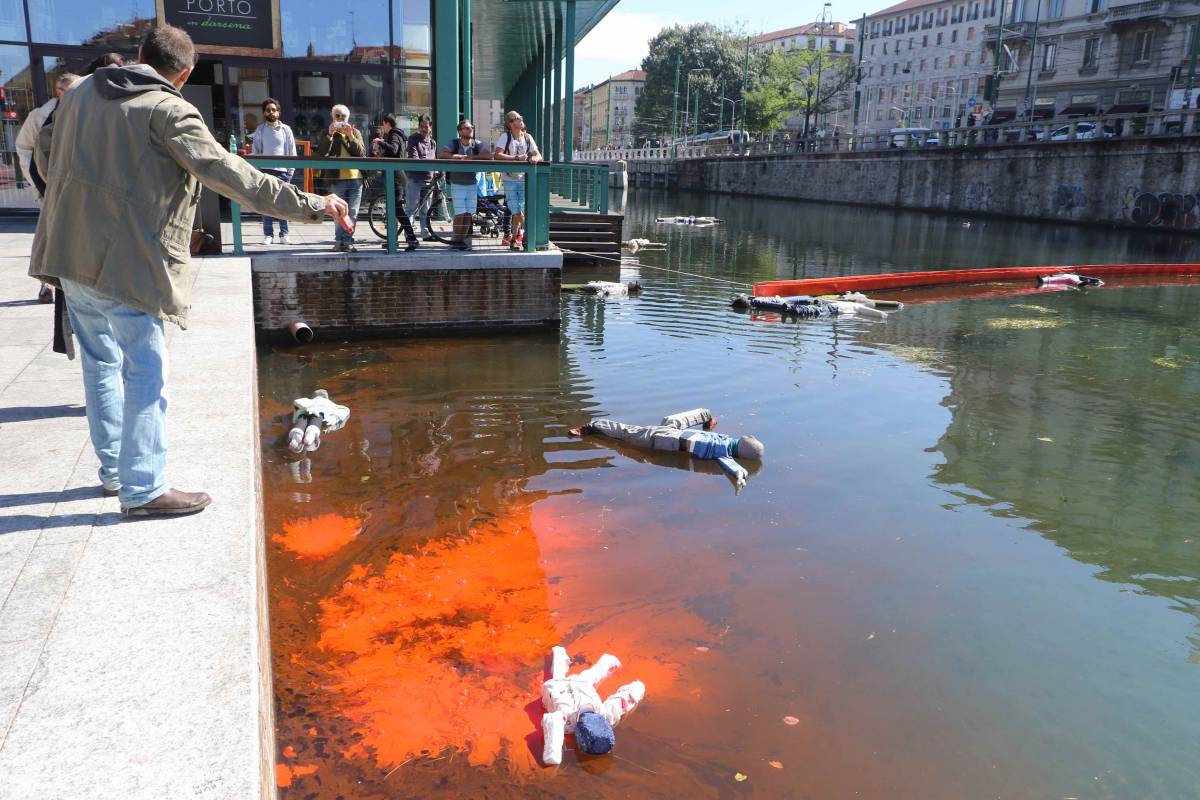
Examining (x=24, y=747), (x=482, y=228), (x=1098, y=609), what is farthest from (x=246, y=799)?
(x=482, y=228)

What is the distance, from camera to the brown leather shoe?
3.40m

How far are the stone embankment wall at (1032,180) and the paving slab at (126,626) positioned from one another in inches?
1366

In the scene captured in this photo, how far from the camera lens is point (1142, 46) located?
52.9 metres

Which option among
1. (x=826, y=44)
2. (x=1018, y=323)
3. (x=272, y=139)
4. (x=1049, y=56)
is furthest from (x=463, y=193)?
(x=826, y=44)

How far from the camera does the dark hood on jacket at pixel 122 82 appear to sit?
3.09 metres

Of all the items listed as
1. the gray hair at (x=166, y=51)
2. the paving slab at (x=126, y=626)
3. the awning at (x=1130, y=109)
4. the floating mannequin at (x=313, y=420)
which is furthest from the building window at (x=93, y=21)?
the awning at (x=1130, y=109)

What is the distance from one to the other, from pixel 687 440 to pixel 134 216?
4498 millimetres

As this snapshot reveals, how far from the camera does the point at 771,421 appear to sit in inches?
312

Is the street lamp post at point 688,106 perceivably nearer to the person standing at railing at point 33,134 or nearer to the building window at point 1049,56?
the building window at point 1049,56

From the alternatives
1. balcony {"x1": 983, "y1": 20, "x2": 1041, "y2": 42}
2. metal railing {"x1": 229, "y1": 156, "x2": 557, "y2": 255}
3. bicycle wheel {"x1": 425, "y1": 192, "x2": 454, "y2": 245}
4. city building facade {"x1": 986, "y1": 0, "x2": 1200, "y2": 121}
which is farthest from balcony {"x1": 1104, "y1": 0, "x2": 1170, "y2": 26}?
metal railing {"x1": 229, "y1": 156, "x2": 557, "y2": 255}

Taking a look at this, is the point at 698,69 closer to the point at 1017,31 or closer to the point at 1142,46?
the point at 1017,31

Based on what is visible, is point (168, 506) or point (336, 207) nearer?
point (168, 506)

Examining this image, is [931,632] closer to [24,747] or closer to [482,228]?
[24,747]

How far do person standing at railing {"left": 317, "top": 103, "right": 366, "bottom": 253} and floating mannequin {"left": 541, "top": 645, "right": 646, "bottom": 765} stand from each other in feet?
24.4
